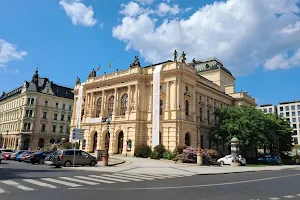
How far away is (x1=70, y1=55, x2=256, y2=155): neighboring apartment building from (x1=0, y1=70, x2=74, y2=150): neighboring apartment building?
961 inches

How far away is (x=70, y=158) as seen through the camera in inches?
929

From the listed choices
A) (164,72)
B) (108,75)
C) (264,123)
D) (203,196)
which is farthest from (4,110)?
(203,196)

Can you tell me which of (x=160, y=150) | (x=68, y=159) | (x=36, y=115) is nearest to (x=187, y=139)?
(x=160, y=150)

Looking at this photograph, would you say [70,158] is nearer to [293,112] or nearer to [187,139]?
[187,139]

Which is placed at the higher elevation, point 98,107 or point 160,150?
point 98,107

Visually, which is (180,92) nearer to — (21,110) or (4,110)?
(21,110)

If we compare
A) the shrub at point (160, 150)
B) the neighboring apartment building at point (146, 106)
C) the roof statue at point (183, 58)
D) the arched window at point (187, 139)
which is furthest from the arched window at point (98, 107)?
the arched window at point (187, 139)

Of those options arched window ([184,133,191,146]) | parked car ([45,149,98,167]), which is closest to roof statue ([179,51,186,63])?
arched window ([184,133,191,146])

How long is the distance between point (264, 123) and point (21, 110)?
64706 millimetres

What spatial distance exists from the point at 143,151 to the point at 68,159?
1770cm

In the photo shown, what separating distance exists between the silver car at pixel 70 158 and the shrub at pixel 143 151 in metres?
15.2

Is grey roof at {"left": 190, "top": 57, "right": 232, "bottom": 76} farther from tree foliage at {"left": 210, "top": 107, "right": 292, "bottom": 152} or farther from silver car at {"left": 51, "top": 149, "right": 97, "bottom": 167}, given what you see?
silver car at {"left": 51, "top": 149, "right": 97, "bottom": 167}

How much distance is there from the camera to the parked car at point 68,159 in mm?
22891

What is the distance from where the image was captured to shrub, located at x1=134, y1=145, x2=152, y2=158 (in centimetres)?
3941
